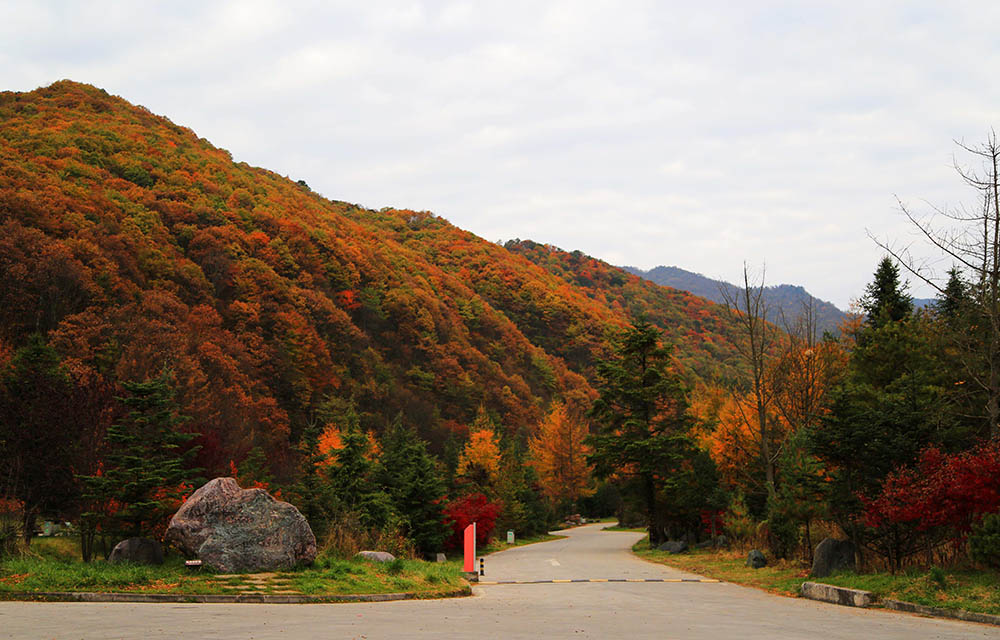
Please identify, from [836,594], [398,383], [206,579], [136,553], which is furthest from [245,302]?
[836,594]

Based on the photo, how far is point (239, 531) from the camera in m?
15.9

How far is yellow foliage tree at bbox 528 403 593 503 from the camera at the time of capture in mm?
58781

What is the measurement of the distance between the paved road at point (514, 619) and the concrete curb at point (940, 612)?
0.44 m

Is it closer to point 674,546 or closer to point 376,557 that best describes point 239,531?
point 376,557

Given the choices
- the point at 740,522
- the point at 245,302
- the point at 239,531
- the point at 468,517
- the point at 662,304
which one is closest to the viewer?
the point at 239,531

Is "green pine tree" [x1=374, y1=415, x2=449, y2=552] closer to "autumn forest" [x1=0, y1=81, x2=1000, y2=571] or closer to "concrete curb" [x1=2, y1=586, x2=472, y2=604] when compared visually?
"autumn forest" [x1=0, y1=81, x2=1000, y2=571]

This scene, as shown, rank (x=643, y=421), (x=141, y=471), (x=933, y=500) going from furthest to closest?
(x=643, y=421), (x=141, y=471), (x=933, y=500)

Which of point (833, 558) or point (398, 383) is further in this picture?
point (398, 383)

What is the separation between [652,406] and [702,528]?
550 centimetres

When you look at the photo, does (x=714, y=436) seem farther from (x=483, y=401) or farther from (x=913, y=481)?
(x=483, y=401)

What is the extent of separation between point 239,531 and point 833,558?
1284 cm

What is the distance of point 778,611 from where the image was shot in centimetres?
1316

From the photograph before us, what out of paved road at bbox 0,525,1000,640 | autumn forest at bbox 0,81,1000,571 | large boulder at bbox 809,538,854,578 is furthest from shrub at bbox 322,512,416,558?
large boulder at bbox 809,538,854,578

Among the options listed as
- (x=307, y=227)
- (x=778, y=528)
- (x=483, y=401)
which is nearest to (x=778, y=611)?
(x=778, y=528)
